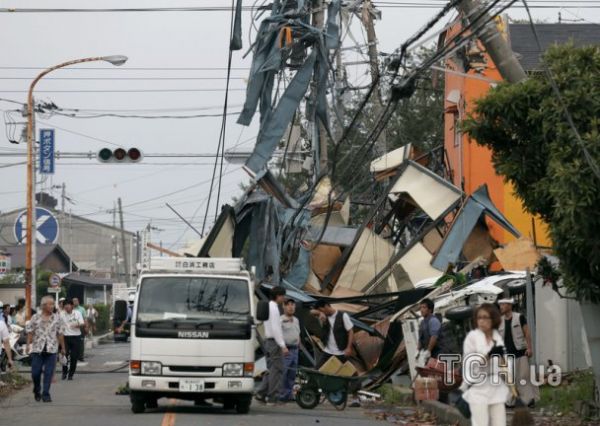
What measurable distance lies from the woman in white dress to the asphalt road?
15.8ft

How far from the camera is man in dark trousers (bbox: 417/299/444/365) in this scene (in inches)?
716

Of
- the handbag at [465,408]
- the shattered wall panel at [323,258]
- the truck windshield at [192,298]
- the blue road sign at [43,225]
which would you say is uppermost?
the blue road sign at [43,225]

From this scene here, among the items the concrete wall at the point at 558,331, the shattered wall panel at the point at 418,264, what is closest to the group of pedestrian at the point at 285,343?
the concrete wall at the point at 558,331

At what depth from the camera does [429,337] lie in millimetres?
18297

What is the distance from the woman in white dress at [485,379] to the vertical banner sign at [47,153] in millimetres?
26133

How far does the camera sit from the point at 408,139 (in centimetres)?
4809

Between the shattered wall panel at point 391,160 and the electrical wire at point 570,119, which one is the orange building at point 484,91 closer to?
the shattered wall panel at point 391,160

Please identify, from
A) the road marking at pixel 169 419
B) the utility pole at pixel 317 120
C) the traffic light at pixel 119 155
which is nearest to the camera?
the road marking at pixel 169 419

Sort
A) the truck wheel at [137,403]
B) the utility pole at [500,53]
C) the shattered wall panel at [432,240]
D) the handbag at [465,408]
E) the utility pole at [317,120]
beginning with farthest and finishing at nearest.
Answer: the shattered wall panel at [432,240]
the utility pole at [317,120]
the truck wheel at [137,403]
the utility pole at [500,53]
the handbag at [465,408]

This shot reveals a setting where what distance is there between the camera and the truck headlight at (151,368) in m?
16.4

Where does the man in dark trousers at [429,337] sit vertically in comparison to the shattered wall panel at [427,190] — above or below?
below

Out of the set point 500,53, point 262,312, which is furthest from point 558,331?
point 500,53

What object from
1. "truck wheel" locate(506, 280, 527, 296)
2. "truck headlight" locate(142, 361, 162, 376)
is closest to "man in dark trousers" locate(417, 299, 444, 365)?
"truck wheel" locate(506, 280, 527, 296)

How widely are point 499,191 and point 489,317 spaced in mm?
18737
